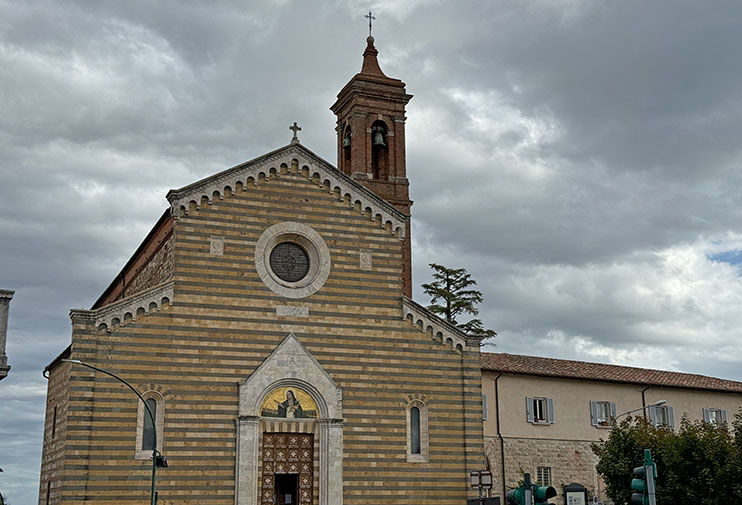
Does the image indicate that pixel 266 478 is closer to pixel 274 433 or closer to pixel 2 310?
pixel 274 433

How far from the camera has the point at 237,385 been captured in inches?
1152

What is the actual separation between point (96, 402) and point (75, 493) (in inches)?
106

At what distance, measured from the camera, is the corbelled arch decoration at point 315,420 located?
28734mm

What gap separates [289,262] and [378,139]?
48.7 ft

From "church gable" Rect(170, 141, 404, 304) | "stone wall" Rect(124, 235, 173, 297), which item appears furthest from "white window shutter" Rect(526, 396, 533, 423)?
"stone wall" Rect(124, 235, 173, 297)

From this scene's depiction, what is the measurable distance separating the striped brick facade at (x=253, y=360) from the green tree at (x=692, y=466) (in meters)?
5.77

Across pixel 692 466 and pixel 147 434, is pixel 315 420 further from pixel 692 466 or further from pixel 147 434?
pixel 692 466

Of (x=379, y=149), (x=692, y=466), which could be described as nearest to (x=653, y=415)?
(x=692, y=466)

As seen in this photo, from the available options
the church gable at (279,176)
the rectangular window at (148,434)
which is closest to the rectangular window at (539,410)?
the church gable at (279,176)

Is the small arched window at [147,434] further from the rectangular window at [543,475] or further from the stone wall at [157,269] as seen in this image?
the rectangular window at [543,475]

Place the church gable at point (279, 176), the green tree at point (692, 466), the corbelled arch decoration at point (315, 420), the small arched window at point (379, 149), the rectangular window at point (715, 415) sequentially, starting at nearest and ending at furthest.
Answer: the corbelled arch decoration at point (315, 420) → the green tree at point (692, 466) → the church gable at point (279, 176) → the small arched window at point (379, 149) → the rectangular window at point (715, 415)

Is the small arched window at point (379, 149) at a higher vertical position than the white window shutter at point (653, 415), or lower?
higher

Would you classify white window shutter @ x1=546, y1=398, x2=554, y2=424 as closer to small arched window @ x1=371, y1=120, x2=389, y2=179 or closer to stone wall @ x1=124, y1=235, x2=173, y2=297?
small arched window @ x1=371, y1=120, x2=389, y2=179

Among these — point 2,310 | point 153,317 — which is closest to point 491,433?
point 153,317
